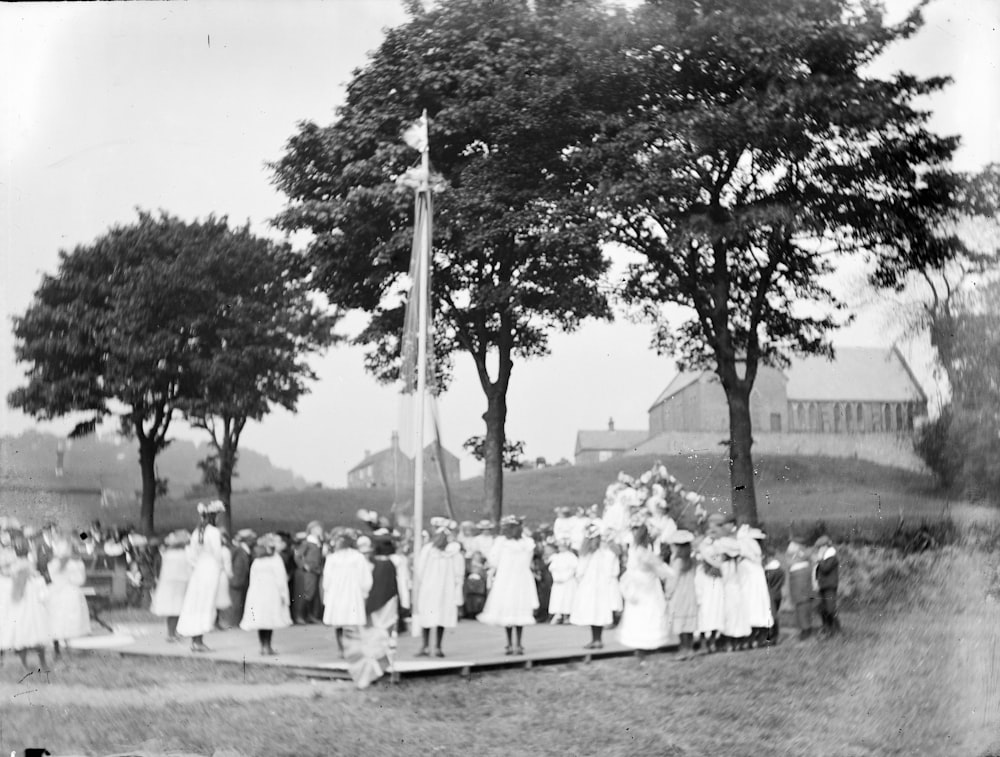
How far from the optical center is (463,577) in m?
4.61

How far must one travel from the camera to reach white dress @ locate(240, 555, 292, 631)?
4.53 m

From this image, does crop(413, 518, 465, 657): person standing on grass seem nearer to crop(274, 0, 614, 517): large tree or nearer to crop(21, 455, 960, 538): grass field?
crop(21, 455, 960, 538): grass field

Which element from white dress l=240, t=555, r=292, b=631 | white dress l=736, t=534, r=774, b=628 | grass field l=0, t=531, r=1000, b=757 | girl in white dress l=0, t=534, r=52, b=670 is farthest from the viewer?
girl in white dress l=0, t=534, r=52, b=670

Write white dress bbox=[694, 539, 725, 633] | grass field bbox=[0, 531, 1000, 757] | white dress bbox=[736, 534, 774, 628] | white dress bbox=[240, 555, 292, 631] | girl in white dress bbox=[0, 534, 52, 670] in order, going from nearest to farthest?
grass field bbox=[0, 531, 1000, 757] < white dress bbox=[240, 555, 292, 631] < white dress bbox=[694, 539, 725, 633] < white dress bbox=[736, 534, 774, 628] < girl in white dress bbox=[0, 534, 52, 670]

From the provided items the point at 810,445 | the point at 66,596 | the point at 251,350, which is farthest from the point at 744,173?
the point at 66,596

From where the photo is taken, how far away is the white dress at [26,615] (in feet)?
16.0

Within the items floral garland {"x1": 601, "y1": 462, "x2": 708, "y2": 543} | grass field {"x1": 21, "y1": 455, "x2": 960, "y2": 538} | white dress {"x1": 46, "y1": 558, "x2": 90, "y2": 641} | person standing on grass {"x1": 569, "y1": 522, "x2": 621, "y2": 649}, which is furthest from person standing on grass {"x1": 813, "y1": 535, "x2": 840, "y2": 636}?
white dress {"x1": 46, "y1": 558, "x2": 90, "y2": 641}

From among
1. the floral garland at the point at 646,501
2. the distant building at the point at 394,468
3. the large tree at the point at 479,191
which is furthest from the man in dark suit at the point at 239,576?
the floral garland at the point at 646,501

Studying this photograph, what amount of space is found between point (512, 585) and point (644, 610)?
→ 0.62m

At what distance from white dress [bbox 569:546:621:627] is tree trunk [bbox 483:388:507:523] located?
0.53m

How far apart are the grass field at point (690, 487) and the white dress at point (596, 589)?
0.89 feet

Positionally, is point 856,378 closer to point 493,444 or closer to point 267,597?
point 493,444

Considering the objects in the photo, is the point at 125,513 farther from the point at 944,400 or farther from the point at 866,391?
the point at 944,400

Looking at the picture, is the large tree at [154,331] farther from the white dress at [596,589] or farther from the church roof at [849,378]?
the church roof at [849,378]
